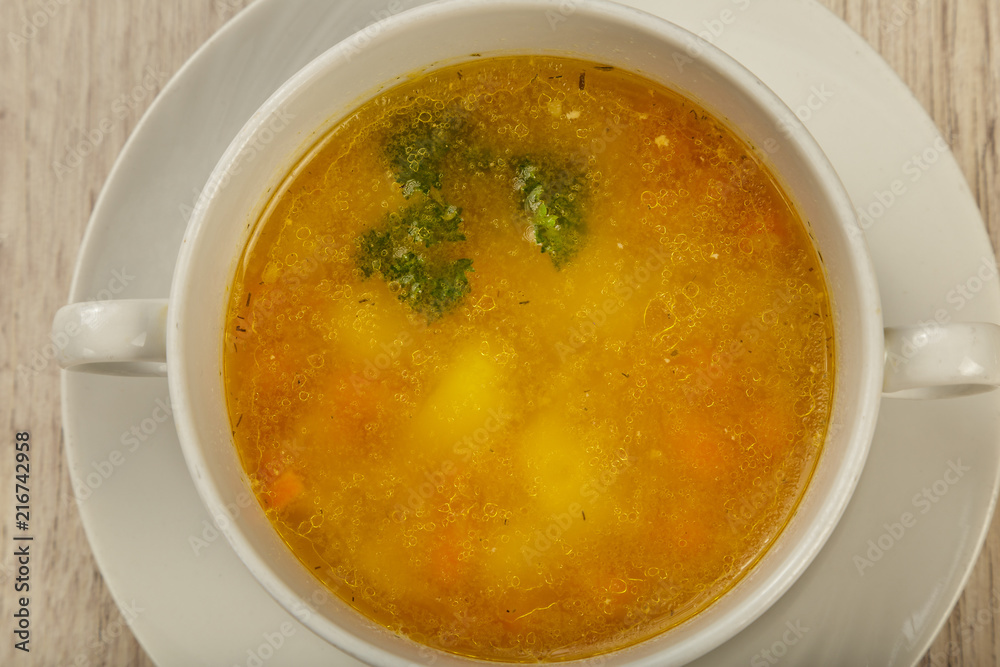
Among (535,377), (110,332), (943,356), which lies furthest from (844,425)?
(110,332)

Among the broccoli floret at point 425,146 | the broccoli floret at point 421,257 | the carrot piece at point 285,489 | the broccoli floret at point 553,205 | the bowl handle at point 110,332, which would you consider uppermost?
the broccoli floret at point 425,146

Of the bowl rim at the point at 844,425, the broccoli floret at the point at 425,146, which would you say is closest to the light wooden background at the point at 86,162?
the broccoli floret at the point at 425,146

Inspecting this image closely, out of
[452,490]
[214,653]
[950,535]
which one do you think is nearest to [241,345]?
[452,490]

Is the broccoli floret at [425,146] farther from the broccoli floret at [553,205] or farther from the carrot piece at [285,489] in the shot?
the carrot piece at [285,489]

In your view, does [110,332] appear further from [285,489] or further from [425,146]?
[425,146]

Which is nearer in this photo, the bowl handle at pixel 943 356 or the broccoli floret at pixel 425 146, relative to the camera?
the bowl handle at pixel 943 356

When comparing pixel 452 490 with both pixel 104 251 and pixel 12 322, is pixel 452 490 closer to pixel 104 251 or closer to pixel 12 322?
pixel 104 251
